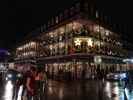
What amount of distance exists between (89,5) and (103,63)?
15.6 metres

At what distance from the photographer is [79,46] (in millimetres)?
50281

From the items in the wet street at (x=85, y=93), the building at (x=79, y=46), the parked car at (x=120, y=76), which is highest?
the building at (x=79, y=46)

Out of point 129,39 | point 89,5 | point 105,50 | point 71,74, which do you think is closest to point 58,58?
point 71,74

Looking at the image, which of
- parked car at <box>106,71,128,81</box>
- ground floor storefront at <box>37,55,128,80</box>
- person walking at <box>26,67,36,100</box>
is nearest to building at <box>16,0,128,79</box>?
ground floor storefront at <box>37,55,128,80</box>

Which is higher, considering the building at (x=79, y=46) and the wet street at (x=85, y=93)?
the building at (x=79, y=46)

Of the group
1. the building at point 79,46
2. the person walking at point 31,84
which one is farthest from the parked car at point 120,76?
the person walking at point 31,84

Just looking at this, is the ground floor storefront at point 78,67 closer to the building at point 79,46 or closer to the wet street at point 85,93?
the building at point 79,46

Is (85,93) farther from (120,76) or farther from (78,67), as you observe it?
(78,67)

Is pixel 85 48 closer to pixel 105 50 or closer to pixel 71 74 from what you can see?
pixel 71 74

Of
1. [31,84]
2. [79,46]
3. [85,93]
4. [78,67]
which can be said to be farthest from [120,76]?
[79,46]

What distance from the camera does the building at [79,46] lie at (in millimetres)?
50000

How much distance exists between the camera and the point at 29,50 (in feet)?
275

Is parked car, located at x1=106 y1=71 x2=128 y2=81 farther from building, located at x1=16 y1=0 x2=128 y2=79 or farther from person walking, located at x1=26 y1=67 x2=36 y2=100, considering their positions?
person walking, located at x1=26 y1=67 x2=36 y2=100

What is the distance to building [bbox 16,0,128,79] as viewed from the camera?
50000 mm
